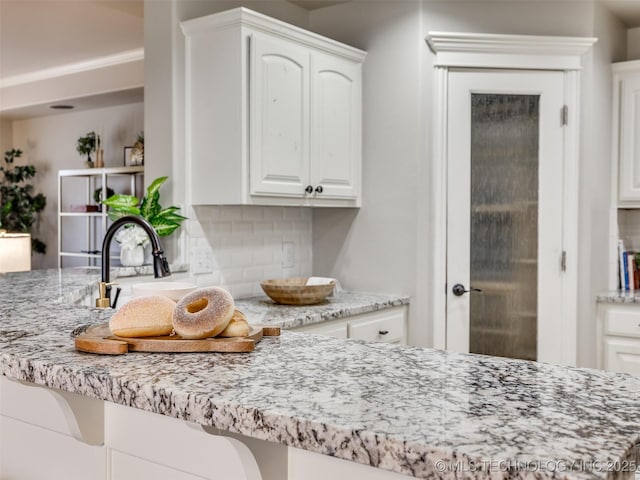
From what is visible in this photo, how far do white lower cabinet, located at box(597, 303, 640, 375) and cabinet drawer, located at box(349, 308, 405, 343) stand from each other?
1117 millimetres

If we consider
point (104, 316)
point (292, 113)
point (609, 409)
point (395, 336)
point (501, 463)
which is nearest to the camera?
point (501, 463)

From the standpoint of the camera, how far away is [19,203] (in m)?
7.43

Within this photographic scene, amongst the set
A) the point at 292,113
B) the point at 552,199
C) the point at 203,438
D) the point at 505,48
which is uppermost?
the point at 505,48

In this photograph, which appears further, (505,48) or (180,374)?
(505,48)

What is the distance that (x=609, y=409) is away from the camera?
87 centimetres

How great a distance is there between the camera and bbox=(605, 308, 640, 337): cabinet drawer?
3.45 metres

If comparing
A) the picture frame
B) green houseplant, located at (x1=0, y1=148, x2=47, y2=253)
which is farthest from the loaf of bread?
green houseplant, located at (x1=0, y1=148, x2=47, y2=253)

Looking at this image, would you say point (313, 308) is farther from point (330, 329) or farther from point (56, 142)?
point (56, 142)

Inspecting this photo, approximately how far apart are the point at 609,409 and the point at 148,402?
0.64 meters

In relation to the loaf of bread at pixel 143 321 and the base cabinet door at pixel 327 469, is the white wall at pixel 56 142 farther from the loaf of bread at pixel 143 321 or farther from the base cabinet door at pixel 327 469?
the base cabinet door at pixel 327 469

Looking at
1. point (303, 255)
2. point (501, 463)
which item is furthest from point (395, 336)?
point (501, 463)

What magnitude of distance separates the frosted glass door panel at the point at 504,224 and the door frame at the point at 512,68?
153mm

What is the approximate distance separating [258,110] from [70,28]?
279cm

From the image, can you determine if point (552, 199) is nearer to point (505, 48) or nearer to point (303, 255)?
point (505, 48)
